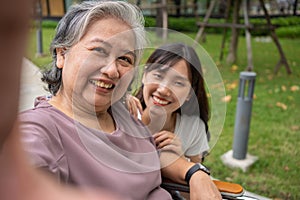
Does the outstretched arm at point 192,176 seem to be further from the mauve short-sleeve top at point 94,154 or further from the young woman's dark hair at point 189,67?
the young woman's dark hair at point 189,67

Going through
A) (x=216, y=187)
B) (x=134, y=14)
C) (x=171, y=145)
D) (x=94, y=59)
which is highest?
(x=134, y=14)

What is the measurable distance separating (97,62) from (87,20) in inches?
6.0

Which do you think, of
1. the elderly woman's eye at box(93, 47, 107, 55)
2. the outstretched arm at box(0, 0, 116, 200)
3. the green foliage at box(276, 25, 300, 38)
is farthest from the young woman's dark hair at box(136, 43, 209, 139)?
the green foliage at box(276, 25, 300, 38)

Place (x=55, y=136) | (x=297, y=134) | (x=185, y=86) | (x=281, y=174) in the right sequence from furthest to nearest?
(x=297, y=134) < (x=281, y=174) < (x=185, y=86) < (x=55, y=136)

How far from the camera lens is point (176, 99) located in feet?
6.29

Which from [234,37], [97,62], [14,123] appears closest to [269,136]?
[97,62]

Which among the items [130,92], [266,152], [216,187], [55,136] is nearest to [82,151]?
[55,136]

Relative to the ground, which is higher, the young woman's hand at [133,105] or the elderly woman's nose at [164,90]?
the elderly woman's nose at [164,90]

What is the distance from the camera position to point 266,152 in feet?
12.6

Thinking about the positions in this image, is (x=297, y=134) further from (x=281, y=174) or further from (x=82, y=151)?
(x=82, y=151)

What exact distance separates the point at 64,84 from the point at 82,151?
29 centimetres

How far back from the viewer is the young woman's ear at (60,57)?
1497 millimetres

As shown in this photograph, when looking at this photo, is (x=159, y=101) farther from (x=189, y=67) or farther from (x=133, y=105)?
(x=189, y=67)

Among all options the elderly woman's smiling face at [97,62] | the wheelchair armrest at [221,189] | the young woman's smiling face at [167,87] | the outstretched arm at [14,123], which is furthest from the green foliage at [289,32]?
the outstretched arm at [14,123]
